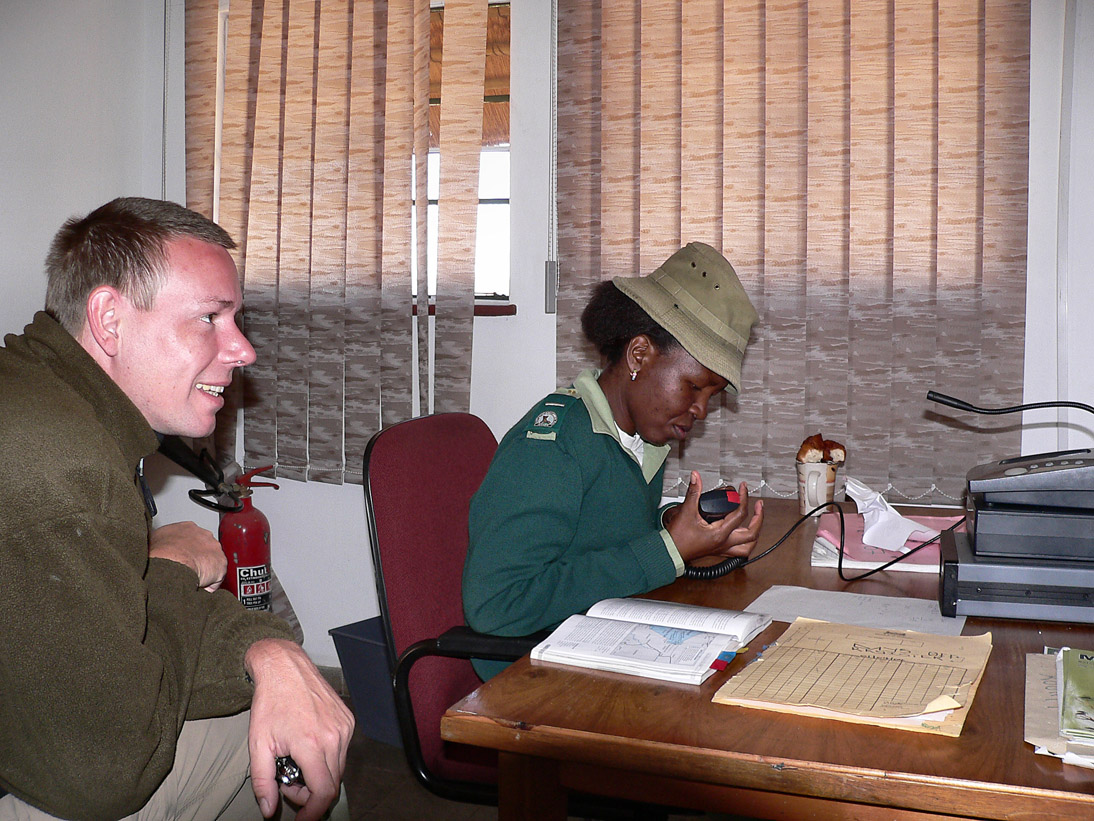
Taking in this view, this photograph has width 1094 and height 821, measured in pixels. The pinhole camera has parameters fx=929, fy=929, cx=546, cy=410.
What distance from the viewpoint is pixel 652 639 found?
3.78ft

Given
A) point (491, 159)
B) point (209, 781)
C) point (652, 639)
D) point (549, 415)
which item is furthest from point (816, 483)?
point (491, 159)

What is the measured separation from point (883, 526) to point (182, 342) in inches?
48.5

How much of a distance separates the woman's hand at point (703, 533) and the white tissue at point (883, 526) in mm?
236

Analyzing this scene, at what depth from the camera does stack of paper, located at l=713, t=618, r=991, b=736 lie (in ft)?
3.06

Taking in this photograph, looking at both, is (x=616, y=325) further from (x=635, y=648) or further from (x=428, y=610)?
(x=635, y=648)

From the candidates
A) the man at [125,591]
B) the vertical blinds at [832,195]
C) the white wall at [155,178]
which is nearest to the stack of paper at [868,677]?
the man at [125,591]

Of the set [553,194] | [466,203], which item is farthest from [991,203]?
[466,203]

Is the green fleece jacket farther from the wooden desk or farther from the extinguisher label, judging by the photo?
the extinguisher label

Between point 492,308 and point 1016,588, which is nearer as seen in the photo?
point 1016,588

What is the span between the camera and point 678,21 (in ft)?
8.73

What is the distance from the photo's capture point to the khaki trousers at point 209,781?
1353 mm

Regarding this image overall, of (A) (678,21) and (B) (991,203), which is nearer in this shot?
(B) (991,203)

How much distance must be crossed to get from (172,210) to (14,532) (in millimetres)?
597

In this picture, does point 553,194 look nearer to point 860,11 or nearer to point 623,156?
point 623,156
